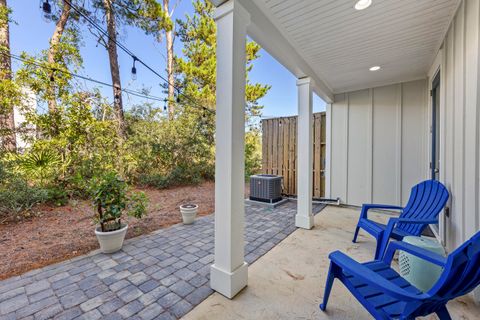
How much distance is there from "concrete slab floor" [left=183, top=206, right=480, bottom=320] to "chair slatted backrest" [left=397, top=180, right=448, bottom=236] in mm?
564

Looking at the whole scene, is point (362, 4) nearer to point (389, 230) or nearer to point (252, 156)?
point (389, 230)

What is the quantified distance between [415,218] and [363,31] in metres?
2.34

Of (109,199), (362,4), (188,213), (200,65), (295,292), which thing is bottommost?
(295,292)

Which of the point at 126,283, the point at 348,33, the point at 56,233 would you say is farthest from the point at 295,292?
the point at 56,233

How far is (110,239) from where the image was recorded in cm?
238

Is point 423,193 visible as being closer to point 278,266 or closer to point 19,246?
point 278,266

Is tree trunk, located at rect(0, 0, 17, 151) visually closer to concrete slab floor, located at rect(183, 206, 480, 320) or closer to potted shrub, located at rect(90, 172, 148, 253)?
potted shrub, located at rect(90, 172, 148, 253)

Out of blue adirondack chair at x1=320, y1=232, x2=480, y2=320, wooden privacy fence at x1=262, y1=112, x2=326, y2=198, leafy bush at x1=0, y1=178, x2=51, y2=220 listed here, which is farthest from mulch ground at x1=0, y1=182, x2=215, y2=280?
blue adirondack chair at x1=320, y1=232, x2=480, y2=320

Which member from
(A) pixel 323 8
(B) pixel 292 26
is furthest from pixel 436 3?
(B) pixel 292 26

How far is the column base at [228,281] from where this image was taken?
1.67m

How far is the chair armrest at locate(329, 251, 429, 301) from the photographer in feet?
3.40

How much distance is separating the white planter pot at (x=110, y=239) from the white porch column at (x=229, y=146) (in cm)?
141

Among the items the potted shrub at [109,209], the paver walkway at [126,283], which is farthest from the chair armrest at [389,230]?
the potted shrub at [109,209]

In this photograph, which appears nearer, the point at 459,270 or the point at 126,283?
the point at 459,270
